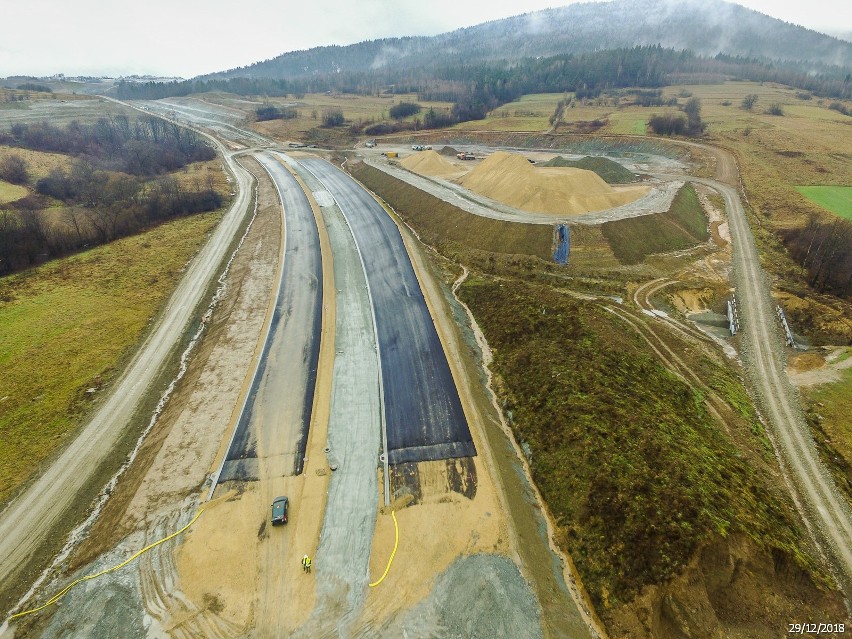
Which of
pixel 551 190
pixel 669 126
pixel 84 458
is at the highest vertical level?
pixel 669 126

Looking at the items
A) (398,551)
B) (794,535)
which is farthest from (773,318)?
(398,551)

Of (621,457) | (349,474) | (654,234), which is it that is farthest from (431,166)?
(621,457)

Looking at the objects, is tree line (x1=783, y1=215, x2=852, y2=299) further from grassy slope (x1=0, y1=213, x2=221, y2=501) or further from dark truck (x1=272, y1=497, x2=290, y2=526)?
grassy slope (x1=0, y1=213, x2=221, y2=501)

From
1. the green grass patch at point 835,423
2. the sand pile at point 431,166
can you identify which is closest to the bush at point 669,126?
the sand pile at point 431,166

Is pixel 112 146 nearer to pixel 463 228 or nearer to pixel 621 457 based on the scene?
pixel 463 228

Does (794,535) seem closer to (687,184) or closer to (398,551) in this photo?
(398,551)

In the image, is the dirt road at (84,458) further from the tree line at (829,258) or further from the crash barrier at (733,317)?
the tree line at (829,258)
